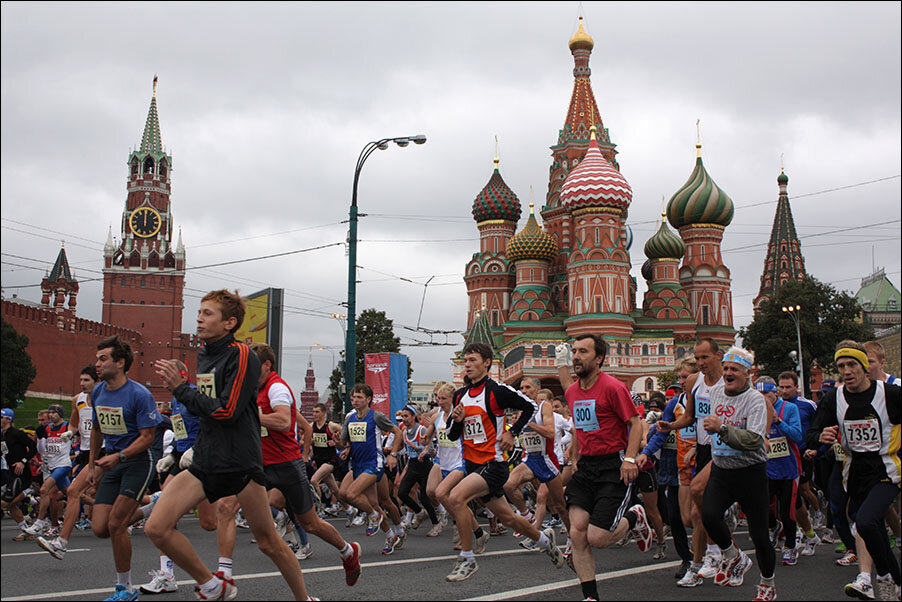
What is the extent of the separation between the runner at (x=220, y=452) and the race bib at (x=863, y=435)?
15.2 ft

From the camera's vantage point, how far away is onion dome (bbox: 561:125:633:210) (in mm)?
63250

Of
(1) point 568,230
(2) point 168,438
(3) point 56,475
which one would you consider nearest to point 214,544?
(3) point 56,475

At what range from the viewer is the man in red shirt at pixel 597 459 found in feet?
21.9

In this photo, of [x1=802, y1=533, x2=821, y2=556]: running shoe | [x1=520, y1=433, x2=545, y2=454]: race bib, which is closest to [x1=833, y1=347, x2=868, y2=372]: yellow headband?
[x1=802, y1=533, x2=821, y2=556]: running shoe

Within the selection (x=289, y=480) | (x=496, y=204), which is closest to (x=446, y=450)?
(x=289, y=480)

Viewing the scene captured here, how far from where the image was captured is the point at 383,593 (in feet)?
24.3

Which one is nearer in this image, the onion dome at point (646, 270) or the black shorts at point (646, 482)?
the black shorts at point (646, 482)

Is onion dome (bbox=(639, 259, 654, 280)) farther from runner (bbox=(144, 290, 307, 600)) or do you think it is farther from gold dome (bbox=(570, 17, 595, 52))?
runner (bbox=(144, 290, 307, 600))

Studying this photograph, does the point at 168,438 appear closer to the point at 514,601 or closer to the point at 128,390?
the point at 128,390

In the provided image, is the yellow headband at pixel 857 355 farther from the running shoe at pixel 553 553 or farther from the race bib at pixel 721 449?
the running shoe at pixel 553 553

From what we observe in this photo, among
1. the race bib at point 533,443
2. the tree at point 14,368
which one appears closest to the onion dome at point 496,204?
the tree at point 14,368

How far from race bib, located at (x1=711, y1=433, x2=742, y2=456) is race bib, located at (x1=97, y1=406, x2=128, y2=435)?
4916 millimetres

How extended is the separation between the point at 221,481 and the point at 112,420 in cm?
216

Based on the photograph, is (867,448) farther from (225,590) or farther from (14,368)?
(14,368)
